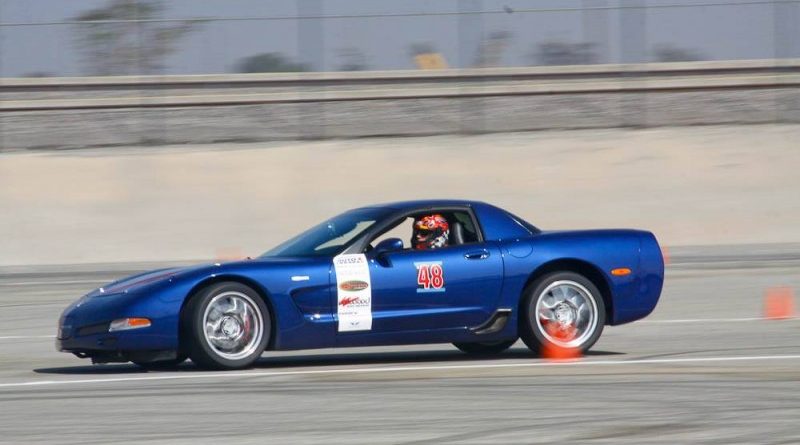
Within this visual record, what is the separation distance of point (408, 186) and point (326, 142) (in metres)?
2.52

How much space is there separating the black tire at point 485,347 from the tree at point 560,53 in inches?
801

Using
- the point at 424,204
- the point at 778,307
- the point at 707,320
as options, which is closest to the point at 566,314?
the point at 424,204

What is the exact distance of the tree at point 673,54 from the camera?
3030 cm

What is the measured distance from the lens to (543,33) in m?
30.4

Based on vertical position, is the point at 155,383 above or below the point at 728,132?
below

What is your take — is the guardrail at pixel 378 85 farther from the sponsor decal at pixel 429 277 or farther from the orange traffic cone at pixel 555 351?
the sponsor decal at pixel 429 277

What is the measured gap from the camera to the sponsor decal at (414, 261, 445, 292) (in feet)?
31.7

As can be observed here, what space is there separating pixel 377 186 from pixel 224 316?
17933mm

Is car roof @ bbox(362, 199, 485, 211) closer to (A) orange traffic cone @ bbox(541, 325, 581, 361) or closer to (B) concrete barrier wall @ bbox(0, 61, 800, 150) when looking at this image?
(A) orange traffic cone @ bbox(541, 325, 581, 361)

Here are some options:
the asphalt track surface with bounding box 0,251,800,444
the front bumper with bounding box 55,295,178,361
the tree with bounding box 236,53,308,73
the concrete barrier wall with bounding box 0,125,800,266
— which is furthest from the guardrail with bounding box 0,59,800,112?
the front bumper with bounding box 55,295,178,361

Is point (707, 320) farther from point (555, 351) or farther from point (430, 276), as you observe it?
point (430, 276)

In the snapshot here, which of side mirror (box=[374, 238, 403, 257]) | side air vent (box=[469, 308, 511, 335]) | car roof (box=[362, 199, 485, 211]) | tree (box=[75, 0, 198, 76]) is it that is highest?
tree (box=[75, 0, 198, 76])

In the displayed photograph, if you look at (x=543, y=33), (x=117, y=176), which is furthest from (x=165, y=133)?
(x=543, y=33)

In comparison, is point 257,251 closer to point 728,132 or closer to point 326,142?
point 326,142
